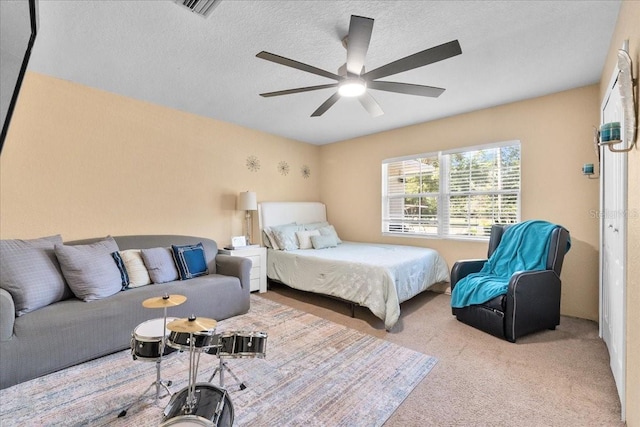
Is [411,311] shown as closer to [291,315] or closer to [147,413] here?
[291,315]

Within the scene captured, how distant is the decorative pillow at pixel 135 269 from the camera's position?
9.41 ft

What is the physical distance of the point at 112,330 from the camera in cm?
237

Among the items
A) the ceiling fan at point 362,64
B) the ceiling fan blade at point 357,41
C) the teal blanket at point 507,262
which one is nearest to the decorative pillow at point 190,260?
the ceiling fan at point 362,64

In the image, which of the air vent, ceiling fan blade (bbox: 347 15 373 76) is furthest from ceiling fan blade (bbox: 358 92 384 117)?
the air vent

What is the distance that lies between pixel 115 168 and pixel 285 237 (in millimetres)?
2266

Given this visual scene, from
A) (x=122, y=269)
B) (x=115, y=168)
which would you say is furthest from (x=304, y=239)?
(x=115, y=168)

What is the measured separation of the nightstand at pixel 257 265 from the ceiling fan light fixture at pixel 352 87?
2553 mm

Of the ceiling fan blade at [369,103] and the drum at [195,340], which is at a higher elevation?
the ceiling fan blade at [369,103]

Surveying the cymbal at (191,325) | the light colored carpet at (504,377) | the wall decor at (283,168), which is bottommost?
the light colored carpet at (504,377)

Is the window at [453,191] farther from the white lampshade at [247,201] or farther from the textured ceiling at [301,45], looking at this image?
the white lampshade at [247,201]

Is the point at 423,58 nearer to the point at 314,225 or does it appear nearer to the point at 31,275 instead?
the point at 31,275

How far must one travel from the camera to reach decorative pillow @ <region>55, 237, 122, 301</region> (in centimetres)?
247

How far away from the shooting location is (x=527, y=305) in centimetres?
260

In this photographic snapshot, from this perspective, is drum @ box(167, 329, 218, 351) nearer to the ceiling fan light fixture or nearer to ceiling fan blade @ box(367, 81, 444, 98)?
the ceiling fan light fixture
